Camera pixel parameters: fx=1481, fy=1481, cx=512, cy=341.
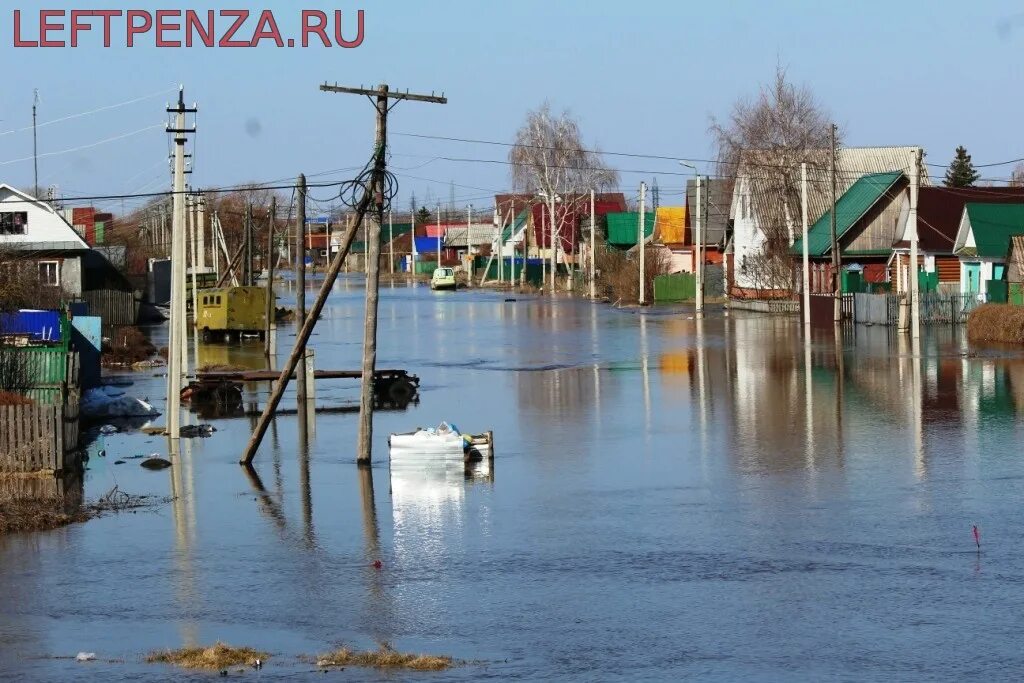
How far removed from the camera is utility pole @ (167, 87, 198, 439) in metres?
25.2

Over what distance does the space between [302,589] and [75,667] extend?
3.19 m

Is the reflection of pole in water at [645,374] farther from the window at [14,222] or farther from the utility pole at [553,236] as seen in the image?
the utility pole at [553,236]

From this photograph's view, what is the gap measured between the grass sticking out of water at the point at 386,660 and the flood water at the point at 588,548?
0.19 metres

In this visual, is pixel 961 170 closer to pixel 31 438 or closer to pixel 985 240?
pixel 985 240

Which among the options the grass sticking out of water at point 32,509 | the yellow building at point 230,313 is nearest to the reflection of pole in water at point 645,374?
the grass sticking out of water at point 32,509

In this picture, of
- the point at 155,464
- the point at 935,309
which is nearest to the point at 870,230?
the point at 935,309

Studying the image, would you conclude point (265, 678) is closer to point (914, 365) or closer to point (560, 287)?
point (914, 365)

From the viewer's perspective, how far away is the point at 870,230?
223ft

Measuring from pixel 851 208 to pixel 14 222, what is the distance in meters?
37.3

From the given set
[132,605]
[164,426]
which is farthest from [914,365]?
[132,605]

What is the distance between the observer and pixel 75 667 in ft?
37.7

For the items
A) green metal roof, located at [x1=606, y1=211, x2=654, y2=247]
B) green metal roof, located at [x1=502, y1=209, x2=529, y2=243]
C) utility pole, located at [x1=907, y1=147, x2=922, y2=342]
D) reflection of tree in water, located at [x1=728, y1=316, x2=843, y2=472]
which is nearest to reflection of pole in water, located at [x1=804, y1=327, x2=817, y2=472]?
reflection of tree in water, located at [x1=728, y1=316, x2=843, y2=472]

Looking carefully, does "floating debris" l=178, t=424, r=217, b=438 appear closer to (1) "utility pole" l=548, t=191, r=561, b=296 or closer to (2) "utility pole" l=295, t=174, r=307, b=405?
(2) "utility pole" l=295, t=174, r=307, b=405

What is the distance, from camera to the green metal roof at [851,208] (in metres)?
67.0
